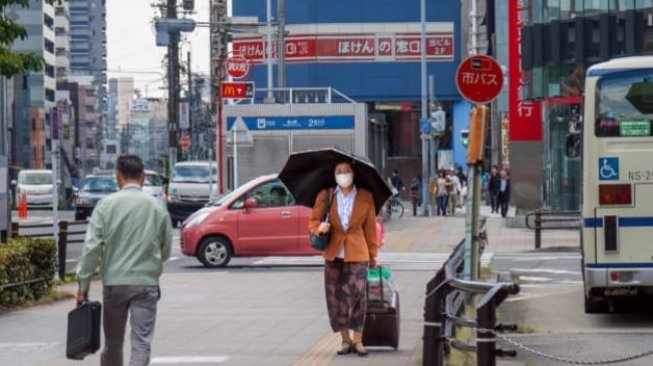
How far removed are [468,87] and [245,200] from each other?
12297mm

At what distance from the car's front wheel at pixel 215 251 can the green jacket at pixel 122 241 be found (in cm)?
1706

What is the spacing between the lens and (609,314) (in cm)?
1847

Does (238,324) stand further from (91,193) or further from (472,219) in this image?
(91,193)

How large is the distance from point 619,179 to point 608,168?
175 mm

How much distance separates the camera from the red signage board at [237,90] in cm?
4331

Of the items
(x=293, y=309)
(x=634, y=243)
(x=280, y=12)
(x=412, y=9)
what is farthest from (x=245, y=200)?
(x=412, y=9)

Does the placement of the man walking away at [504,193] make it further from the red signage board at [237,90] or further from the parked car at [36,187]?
the parked car at [36,187]

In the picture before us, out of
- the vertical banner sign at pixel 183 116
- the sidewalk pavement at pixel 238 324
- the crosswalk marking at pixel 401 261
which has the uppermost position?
the vertical banner sign at pixel 183 116

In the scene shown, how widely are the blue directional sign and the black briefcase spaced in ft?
98.8

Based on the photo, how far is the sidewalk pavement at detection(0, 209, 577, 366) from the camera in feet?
45.6

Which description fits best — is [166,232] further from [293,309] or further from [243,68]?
[243,68]

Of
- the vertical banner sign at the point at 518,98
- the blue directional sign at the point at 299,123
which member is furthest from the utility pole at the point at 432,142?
the blue directional sign at the point at 299,123

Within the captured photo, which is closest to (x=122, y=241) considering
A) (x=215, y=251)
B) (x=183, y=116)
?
(x=215, y=251)

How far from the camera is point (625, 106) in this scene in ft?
54.8
